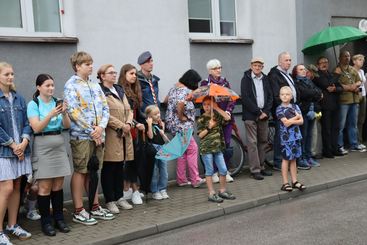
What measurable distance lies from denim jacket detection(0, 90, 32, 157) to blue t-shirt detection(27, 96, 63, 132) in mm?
115

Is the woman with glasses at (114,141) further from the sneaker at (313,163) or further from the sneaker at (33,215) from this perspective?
the sneaker at (313,163)

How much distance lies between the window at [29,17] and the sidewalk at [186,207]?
266cm

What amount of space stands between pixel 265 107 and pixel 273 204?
84.4 inches

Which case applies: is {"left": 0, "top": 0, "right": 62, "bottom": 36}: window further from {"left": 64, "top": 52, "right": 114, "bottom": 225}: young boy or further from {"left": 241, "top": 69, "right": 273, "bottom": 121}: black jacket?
{"left": 241, "top": 69, "right": 273, "bottom": 121}: black jacket

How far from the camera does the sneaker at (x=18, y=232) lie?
5733 mm

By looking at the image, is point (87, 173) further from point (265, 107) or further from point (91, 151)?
point (265, 107)

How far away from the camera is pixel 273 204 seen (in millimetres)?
7297

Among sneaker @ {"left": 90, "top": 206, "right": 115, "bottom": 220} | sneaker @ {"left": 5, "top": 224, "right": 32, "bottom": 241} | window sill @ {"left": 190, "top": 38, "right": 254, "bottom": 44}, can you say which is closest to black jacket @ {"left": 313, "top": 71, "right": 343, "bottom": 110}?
window sill @ {"left": 190, "top": 38, "right": 254, "bottom": 44}

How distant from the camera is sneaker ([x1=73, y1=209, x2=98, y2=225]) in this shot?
6.21 metres

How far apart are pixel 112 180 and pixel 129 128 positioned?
733 mm

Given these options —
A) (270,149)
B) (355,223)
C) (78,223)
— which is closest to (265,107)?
(270,149)

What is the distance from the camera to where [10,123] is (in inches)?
221

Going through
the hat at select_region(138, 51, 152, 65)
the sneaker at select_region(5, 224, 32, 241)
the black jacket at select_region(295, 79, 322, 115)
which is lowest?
the sneaker at select_region(5, 224, 32, 241)

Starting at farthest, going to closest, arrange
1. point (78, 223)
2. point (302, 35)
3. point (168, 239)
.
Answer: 1. point (302, 35)
2. point (78, 223)
3. point (168, 239)
